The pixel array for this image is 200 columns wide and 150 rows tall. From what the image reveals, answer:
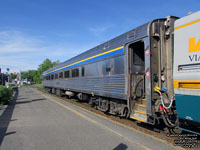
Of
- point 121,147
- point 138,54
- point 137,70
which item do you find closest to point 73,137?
point 121,147

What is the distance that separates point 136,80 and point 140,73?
292 mm

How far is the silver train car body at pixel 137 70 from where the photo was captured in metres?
5.12

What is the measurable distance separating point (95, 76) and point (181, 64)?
524 cm

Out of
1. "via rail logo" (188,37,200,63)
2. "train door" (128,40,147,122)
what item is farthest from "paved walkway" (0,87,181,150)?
"via rail logo" (188,37,200,63)

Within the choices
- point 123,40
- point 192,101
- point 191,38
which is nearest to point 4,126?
point 123,40

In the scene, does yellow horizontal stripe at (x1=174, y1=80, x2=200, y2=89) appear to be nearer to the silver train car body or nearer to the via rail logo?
the via rail logo

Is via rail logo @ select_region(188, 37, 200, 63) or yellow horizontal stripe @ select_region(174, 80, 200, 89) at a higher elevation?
via rail logo @ select_region(188, 37, 200, 63)

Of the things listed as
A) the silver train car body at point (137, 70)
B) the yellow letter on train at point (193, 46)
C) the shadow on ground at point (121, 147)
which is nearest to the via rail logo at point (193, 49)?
the yellow letter on train at point (193, 46)

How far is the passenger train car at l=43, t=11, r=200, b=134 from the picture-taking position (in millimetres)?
5059

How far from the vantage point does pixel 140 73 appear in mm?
6137

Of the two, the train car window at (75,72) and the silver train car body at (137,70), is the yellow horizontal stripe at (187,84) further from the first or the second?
the train car window at (75,72)

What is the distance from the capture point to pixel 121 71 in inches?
258

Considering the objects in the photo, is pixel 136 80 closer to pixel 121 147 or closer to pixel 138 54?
pixel 138 54

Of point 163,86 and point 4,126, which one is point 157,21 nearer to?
point 163,86
